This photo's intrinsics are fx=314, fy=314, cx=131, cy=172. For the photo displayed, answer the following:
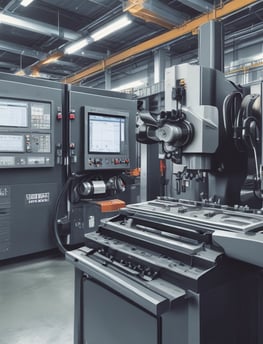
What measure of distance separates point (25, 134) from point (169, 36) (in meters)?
3.12

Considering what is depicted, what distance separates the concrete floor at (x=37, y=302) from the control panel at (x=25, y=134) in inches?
39.3

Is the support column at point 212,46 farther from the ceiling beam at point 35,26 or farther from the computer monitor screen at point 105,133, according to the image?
the ceiling beam at point 35,26

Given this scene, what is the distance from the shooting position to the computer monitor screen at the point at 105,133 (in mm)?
3357

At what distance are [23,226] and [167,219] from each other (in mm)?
2210

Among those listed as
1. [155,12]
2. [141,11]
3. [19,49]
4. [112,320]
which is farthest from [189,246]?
[19,49]

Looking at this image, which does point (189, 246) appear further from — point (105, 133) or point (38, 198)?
point (105, 133)

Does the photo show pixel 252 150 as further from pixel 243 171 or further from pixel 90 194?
pixel 90 194

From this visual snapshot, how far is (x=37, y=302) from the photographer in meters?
2.37

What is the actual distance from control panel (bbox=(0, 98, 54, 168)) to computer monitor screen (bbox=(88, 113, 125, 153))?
44 centimetres

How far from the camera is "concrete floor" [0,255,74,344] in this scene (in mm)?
1956

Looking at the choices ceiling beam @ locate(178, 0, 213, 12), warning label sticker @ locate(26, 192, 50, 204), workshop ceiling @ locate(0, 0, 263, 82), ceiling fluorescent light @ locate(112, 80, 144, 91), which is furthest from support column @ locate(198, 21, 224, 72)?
ceiling fluorescent light @ locate(112, 80, 144, 91)

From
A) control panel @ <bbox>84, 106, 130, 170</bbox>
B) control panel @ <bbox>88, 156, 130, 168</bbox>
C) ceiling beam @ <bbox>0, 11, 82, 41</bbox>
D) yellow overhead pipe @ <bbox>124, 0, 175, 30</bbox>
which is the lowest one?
control panel @ <bbox>88, 156, 130, 168</bbox>

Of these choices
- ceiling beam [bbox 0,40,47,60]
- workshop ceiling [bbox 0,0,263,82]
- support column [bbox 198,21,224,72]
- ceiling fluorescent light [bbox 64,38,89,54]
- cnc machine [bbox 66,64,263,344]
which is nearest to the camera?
cnc machine [bbox 66,64,263,344]

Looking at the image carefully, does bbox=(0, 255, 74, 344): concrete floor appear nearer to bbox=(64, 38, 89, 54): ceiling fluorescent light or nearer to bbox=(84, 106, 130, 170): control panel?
bbox=(84, 106, 130, 170): control panel
